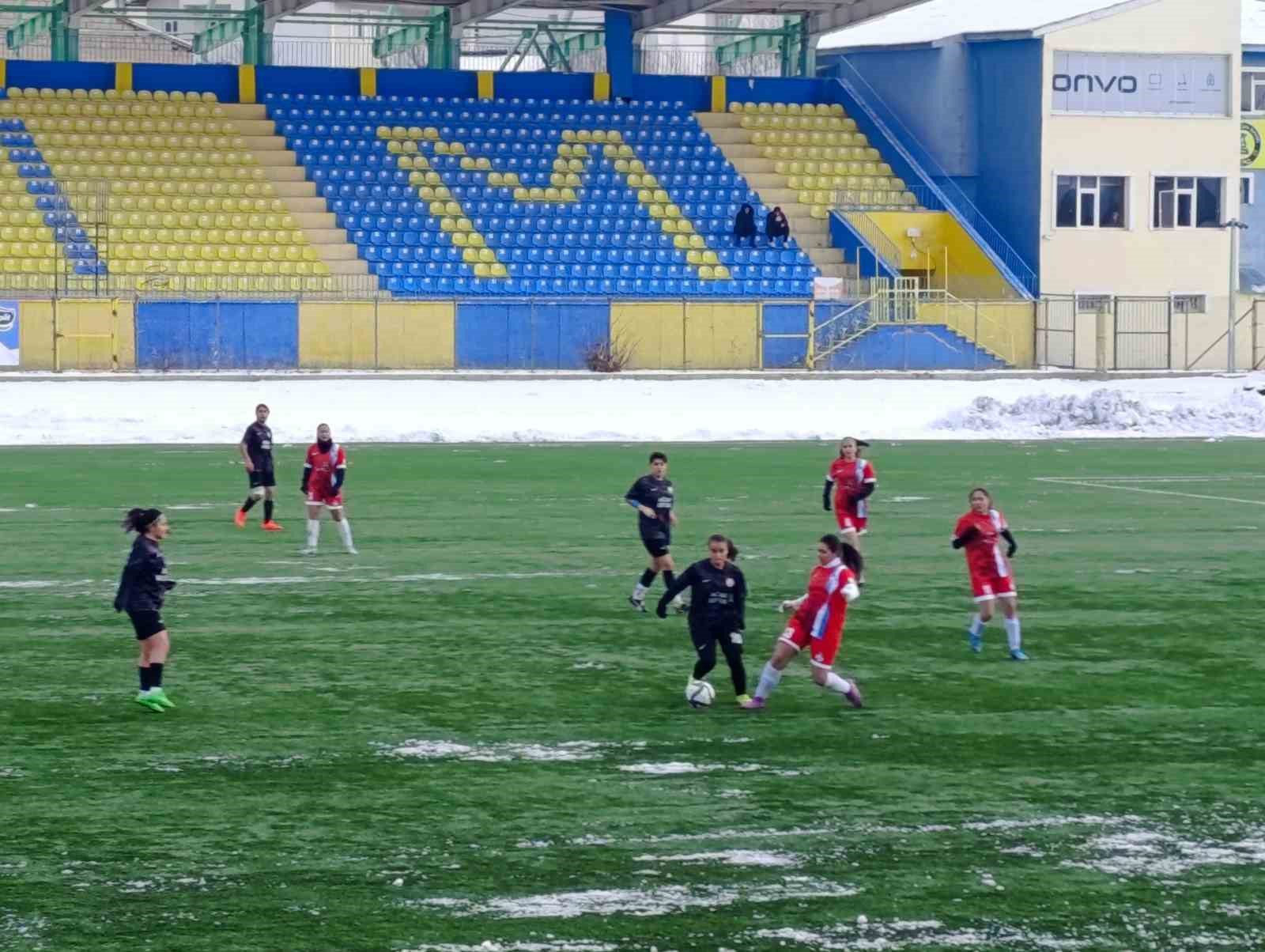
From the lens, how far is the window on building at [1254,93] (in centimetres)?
6575

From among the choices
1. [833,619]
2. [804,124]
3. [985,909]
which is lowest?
[985,909]

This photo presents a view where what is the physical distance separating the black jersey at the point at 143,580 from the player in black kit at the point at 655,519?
6.07 metres

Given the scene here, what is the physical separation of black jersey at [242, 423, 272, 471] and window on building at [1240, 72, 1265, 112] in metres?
48.1

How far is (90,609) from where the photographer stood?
19.5 metres

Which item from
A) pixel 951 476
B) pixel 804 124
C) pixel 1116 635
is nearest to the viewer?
pixel 1116 635

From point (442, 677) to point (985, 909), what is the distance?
6.83 metres

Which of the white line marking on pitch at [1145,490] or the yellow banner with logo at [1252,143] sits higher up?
the yellow banner with logo at [1252,143]

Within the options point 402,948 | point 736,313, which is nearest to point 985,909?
point 402,948

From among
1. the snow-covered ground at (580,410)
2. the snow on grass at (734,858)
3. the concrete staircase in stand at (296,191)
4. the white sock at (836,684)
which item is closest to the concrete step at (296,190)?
the concrete staircase in stand at (296,191)

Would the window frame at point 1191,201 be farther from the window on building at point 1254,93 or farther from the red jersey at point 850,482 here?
the red jersey at point 850,482

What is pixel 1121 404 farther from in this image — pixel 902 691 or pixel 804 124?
pixel 902 691

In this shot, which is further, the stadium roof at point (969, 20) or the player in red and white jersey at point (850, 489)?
the stadium roof at point (969, 20)

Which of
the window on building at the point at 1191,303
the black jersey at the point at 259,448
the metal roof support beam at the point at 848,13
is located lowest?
the black jersey at the point at 259,448

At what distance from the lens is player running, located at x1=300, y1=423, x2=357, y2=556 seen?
22984 mm
